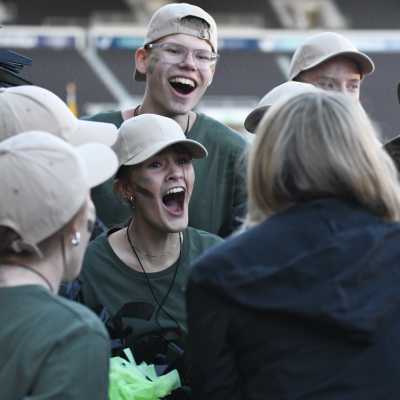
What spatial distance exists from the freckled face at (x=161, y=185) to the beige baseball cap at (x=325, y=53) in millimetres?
1241

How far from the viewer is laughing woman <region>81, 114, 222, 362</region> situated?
11.1 feet

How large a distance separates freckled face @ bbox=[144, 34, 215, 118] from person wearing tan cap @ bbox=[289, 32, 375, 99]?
0.46 metres

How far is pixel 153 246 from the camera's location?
3.69m

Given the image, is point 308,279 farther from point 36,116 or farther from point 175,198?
point 175,198

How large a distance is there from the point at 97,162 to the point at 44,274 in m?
0.38

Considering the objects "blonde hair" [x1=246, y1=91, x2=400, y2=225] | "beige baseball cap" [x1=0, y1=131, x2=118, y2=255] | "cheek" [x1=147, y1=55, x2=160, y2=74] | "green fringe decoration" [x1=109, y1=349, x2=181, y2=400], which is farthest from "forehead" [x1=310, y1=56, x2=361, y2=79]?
"beige baseball cap" [x1=0, y1=131, x2=118, y2=255]

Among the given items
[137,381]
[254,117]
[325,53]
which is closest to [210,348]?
[137,381]

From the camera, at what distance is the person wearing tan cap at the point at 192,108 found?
435 centimetres

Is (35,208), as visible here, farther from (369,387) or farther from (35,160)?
(369,387)

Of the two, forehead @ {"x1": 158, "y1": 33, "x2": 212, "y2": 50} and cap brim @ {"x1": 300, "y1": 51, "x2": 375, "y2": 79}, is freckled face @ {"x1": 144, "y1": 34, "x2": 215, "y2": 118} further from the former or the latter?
cap brim @ {"x1": 300, "y1": 51, "x2": 375, "y2": 79}

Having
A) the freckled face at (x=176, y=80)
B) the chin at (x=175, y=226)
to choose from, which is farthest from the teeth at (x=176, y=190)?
the freckled face at (x=176, y=80)

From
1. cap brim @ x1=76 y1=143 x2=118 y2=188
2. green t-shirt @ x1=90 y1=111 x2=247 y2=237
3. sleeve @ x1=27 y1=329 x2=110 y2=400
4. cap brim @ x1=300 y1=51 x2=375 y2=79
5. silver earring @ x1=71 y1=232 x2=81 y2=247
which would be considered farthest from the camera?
cap brim @ x1=300 y1=51 x2=375 y2=79

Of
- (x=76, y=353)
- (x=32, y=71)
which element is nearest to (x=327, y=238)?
(x=76, y=353)

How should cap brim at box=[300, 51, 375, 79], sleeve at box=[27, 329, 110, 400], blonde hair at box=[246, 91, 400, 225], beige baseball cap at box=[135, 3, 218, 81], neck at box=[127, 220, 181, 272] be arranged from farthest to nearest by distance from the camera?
cap brim at box=[300, 51, 375, 79], beige baseball cap at box=[135, 3, 218, 81], neck at box=[127, 220, 181, 272], blonde hair at box=[246, 91, 400, 225], sleeve at box=[27, 329, 110, 400]
